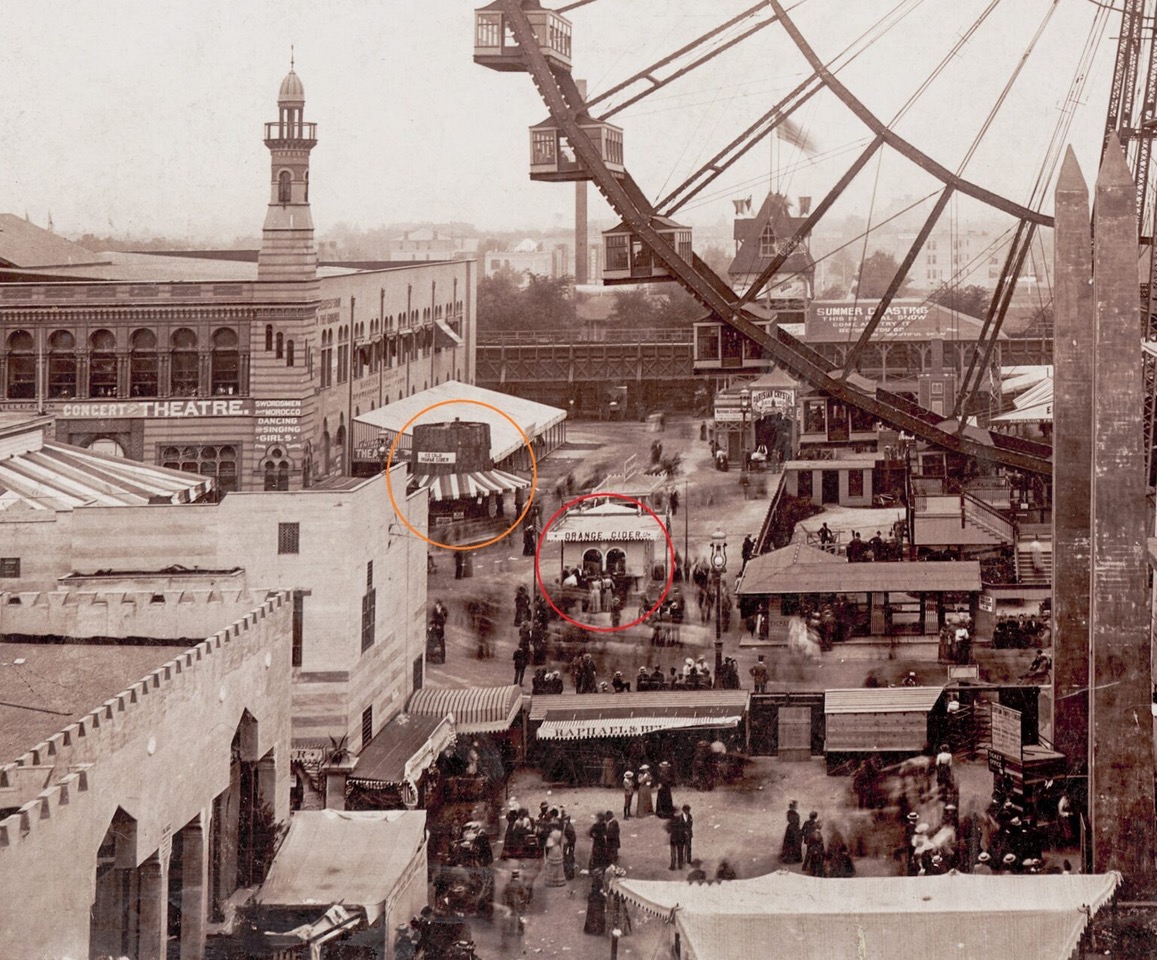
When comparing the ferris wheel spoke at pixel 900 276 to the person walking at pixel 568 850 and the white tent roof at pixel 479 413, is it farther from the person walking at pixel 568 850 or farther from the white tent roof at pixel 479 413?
the white tent roof at pixel 479 413

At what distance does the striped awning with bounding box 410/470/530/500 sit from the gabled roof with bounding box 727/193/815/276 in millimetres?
21249

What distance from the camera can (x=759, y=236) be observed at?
238ft

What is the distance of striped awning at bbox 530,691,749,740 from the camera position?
1186 inches

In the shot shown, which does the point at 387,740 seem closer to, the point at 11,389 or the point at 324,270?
the point at 11,389

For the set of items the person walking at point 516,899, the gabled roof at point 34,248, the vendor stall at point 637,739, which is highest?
the gabled roof at point 34,248

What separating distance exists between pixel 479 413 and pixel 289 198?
757 centimetres

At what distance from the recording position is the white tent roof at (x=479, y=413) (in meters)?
40.8

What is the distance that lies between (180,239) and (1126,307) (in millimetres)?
25081

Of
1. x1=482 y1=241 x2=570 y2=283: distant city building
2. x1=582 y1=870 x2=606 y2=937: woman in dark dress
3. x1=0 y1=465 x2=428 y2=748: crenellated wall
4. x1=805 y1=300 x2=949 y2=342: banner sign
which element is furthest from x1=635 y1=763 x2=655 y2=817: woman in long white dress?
x1=805 y1=300 x2=949 y2=342: banner sign

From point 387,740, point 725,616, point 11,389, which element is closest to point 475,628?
point 725,616

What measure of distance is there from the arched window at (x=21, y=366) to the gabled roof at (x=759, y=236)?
27427 mm

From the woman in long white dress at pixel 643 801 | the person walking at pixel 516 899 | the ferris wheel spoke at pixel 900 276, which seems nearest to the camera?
the person walking at pixel 516 899

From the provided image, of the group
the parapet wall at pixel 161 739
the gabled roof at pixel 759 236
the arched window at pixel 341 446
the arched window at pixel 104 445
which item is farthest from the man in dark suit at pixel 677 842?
the gabled roof at pixel 759 236

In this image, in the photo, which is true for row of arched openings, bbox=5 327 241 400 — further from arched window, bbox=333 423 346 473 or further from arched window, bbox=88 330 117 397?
arched window, bbox=333 423 346 473
